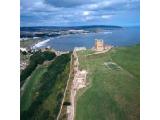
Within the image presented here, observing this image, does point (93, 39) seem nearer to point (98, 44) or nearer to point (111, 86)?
point (98, 44)

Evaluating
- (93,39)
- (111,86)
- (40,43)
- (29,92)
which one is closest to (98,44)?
(93,39)

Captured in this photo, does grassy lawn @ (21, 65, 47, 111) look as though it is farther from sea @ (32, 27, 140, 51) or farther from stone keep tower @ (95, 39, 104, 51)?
stone keep tower @ (95, 39, 104, 51)

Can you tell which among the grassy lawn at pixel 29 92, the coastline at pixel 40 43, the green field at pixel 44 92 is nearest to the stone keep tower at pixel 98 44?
the green field at pixel 44 92

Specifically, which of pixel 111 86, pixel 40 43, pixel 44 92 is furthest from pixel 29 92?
pixel 111 86

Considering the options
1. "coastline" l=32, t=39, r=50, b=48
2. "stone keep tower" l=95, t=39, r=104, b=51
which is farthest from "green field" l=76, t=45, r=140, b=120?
"coastline" l=32, t=39, r=50, b=48

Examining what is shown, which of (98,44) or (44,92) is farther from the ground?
(98,44)
